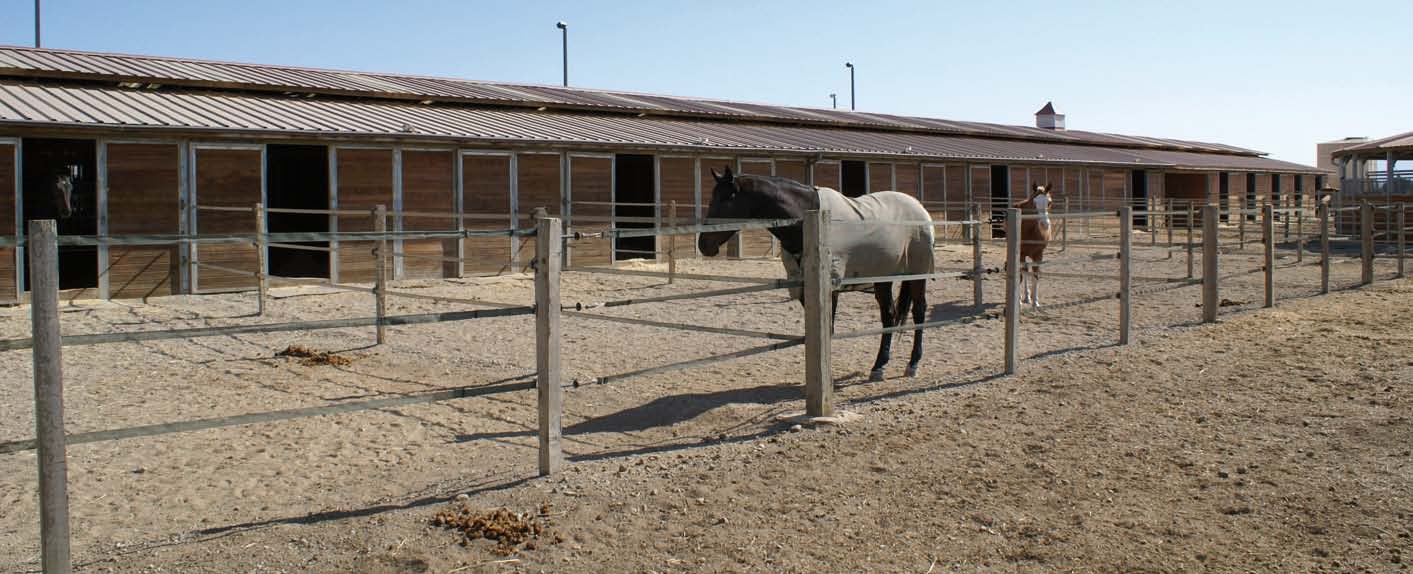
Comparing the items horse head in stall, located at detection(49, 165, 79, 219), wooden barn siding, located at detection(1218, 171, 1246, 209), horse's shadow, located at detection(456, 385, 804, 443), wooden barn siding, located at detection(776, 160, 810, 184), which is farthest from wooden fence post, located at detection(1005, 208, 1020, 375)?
wooden barn siding, located at detection(1218, 171, 1246, 209)

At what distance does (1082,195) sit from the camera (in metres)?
29.2

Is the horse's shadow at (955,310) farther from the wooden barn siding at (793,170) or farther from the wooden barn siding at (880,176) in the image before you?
the wooden barn siding at (880,176)

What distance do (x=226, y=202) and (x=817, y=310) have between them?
9.85 meters

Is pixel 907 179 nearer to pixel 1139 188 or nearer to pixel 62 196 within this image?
pixel 1139 188

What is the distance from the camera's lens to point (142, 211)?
41.5ft

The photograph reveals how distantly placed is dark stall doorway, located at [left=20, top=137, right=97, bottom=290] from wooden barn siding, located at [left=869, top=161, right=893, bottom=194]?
13.9 meters

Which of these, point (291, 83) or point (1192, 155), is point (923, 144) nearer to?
point (291, 83)

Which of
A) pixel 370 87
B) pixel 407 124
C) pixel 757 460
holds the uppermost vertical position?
pixel 370 87

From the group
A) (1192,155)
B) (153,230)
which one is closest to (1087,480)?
(153,230)

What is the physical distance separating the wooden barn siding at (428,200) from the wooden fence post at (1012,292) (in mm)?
9319

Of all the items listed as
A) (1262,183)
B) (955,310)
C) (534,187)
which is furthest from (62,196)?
(1262,183)

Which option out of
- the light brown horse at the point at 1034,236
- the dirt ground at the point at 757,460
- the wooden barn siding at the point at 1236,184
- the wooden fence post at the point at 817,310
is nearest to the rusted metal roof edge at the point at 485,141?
the dirt ground at the point at 757,460

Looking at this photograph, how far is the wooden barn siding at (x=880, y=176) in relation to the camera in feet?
72.9

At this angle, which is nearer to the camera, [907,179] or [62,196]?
[62,196]
